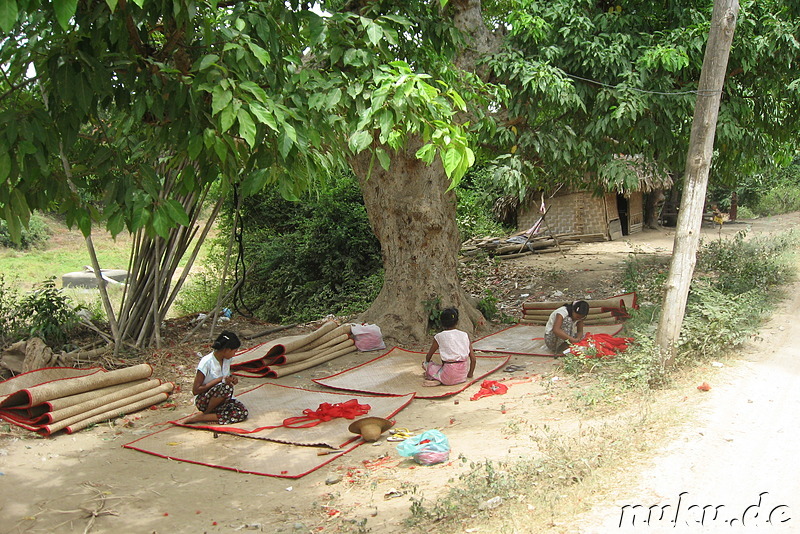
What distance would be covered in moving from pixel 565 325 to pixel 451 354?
1585 millimetres

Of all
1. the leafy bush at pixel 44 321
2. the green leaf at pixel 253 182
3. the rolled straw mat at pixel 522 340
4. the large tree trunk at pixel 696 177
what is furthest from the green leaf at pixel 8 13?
the leafy bush at pixel 44 321

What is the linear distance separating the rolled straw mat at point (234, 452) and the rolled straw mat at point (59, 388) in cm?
A: 88

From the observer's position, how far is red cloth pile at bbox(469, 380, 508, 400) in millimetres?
5909

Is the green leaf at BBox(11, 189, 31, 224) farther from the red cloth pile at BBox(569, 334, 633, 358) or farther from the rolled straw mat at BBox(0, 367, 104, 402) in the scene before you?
the red cloth pile at BBox(569, 334, 633, 358)

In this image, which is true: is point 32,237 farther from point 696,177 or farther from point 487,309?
point 696,177

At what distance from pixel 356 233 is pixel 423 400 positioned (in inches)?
246

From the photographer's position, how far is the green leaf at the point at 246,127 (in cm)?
283

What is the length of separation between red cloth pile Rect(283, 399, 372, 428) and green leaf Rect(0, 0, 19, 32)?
3768mm

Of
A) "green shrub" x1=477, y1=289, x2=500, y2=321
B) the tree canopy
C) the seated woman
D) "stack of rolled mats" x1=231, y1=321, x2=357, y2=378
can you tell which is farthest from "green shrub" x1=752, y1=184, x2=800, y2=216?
"stack of rolled mats" x1=231, y1=321, x2=357, y2=378

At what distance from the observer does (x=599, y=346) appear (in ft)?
20.1

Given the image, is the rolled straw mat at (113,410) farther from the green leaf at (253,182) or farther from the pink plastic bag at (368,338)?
the green leaf at (253,182)

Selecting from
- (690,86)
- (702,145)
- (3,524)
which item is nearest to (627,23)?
(690,86)

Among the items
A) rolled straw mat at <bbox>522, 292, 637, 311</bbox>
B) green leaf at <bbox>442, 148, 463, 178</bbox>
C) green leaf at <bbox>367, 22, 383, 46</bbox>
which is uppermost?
green leaf at <bbox>367, 22, 383, 46</bbox>

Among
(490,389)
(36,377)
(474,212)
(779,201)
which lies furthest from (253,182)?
(779,201)
